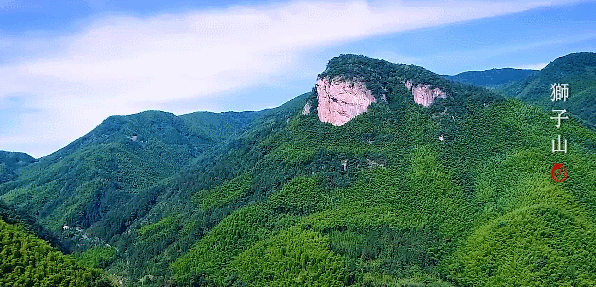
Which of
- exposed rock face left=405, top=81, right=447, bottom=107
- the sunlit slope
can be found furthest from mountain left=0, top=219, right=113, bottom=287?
exposed rock face left=405, top=81, right=447, bottom=107

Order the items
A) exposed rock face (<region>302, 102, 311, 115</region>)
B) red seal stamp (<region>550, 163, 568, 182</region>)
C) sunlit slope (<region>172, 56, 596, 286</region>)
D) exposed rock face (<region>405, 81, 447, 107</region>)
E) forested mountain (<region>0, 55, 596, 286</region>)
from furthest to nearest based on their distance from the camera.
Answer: exposed rock face (<region>302, 102, 311, 115</region>) → exposed rock face (<region>405, 81, 447, 107</region>) → red seal stamp (<region>550, 163, 568, 182</region>) → forested mountain (<region>0, 55, 596, 286</region>) → sunlit slope (<region>172, 56, 596, 286</region>)

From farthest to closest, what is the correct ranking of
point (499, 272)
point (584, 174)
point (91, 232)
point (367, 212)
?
point (91, 232), point (367, 212), point (584, 174), point (499, 272)

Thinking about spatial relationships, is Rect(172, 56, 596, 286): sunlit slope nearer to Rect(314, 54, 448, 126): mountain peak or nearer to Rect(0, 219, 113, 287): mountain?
Rect(314, 54, 448, 126): mountain peak

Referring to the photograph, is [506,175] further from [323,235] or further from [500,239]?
[323,235]

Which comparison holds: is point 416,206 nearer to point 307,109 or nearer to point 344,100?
point 344,100

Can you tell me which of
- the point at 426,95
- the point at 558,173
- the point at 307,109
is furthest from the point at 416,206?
the point at 307,109

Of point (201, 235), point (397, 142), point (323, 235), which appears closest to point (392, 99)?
point (397, 142)
